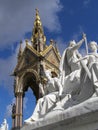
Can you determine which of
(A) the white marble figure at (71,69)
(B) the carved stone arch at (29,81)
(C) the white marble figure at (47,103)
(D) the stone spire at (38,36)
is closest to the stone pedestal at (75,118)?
(C) the white marble figure at (47,103)

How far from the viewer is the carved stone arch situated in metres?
40.9

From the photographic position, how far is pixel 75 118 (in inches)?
189

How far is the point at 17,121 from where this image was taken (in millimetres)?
39156

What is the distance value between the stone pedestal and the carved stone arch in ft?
112

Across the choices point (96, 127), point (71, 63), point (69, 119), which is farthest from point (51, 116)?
point (71, 63)

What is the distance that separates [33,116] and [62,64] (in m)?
1.54

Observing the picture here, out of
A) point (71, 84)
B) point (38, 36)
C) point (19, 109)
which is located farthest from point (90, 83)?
point (38, 36)

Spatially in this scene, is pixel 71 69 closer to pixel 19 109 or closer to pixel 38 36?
pixel 19 109

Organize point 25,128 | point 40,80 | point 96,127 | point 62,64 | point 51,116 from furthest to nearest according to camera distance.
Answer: point 40,80
point 62,64
point 25,128
point 51,116
point 96,127

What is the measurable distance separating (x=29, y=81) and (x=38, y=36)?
294 inches

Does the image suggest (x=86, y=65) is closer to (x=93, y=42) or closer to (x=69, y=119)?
(x=93, y=42)

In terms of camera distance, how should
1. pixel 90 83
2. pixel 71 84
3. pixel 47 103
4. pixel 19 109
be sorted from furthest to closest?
pixel 19 109 < pixel 71 84 < pixel 47 103 < pixel 90 83

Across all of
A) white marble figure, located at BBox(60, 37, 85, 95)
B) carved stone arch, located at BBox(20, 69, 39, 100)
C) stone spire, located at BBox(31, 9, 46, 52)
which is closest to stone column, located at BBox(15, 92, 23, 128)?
carved stone arch, located at BBox(20, 69, 39, 100)

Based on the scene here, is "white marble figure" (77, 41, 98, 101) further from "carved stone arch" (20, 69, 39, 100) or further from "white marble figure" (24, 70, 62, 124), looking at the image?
"carved stone arch" (20, 69, 39, 100)
